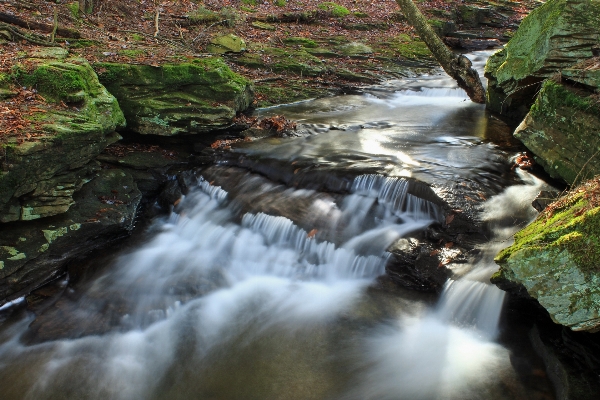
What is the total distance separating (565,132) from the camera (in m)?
6.61

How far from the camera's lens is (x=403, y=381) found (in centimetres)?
460

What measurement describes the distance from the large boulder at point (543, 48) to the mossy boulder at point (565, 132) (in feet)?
4.33

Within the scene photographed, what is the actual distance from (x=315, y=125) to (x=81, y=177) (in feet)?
17.0

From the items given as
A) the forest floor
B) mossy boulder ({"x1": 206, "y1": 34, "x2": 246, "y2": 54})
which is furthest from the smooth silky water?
mossy boulder ({"x1": 206, "y1": 34, "x2": 246, "y2": 54})

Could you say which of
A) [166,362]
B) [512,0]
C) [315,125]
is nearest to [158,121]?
[315,125]

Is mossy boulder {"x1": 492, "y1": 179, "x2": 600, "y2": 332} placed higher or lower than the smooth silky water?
higher

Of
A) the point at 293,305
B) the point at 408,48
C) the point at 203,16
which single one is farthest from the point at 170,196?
the point at 408,48

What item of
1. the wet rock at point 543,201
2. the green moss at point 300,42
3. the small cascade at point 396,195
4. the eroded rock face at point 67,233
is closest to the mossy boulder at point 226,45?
the green moss at point 300,42

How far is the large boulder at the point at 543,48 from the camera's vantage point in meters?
7.47

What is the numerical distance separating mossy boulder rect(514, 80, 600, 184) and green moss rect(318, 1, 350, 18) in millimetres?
13543

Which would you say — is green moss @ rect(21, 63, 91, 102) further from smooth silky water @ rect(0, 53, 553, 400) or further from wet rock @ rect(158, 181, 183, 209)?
smooth silky water @ rect(0, 53, 553, 400)

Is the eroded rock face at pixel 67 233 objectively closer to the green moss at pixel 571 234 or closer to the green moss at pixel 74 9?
the green moss at pixel 571 234

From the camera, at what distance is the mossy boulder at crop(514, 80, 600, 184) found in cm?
611

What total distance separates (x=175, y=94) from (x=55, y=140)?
325 centimetres
